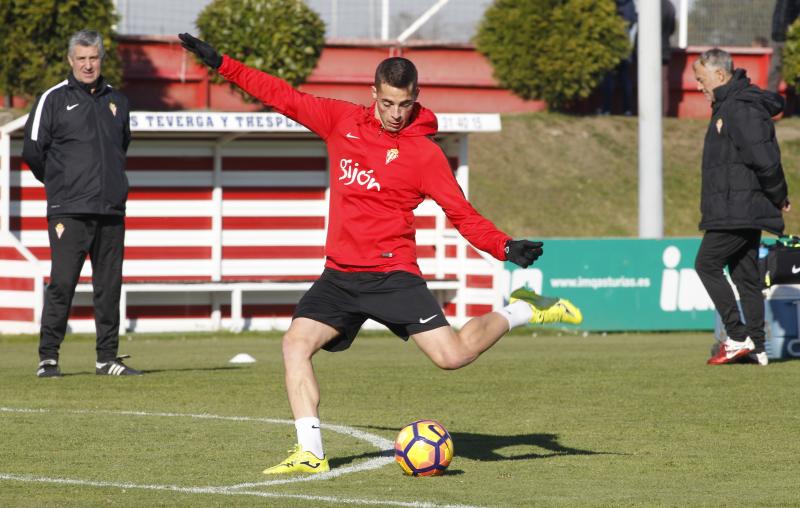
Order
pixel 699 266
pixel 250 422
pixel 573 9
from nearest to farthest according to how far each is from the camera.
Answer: pixel 250 422
pixel 699 266
pixel 573 9

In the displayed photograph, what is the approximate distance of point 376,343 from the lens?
17.1 metres

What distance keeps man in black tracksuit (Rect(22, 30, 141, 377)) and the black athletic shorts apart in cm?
443

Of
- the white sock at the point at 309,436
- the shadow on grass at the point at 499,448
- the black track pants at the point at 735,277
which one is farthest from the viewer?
the black track pants at the point at 735,277

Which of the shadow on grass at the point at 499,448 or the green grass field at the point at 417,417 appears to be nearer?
the green grass field at the point at 417,417

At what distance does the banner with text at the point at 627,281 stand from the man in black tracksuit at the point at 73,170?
7864 millimetres

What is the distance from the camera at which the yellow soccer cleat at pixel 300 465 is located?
7.27 metres

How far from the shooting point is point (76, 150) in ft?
38.5

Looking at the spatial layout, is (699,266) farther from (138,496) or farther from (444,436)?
(138,496)

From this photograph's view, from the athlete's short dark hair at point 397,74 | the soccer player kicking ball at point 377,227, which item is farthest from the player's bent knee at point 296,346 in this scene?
the athlete's short dark hair at point 397,74

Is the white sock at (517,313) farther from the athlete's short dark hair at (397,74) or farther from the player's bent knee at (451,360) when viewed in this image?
the athlete's short dark hair at (397,74)

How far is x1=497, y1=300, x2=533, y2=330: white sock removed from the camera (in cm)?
805

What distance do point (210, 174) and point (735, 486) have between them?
14116 millimetres

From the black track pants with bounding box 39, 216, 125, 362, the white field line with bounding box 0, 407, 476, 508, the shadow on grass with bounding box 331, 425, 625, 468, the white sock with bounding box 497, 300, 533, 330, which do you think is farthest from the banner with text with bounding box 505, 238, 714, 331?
the white sock with bounding box 497, 300, 533, 330

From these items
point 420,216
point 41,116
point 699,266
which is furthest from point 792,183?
point 41,116
